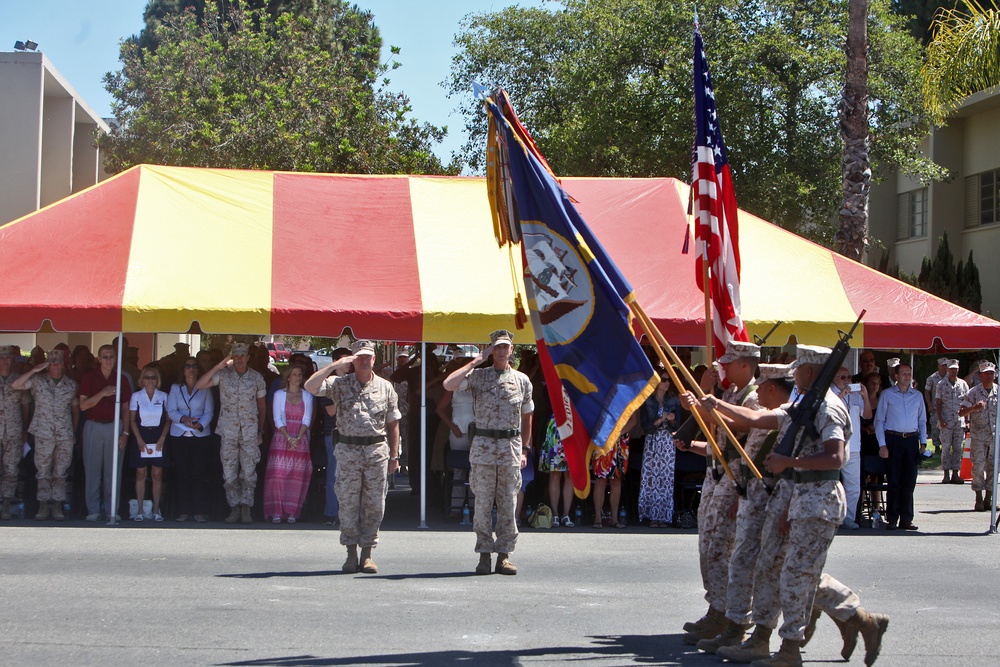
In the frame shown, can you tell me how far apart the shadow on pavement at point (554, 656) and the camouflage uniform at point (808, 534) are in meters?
0.65

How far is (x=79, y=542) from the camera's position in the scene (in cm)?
1112

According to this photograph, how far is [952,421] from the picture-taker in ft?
60.5

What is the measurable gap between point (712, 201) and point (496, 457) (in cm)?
305

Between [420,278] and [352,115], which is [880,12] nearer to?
[352,115]

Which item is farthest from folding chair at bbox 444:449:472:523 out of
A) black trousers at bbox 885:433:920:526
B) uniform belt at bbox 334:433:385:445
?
black trousers at bbox 885:433:920:526

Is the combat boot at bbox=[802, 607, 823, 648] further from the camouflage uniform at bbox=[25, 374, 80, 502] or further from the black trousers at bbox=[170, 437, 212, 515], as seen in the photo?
the camouflage uniform at bbox=[25, 374, 80, 502]

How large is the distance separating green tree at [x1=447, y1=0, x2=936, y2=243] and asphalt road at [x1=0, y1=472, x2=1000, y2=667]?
542 inches

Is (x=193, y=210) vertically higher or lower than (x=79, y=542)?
higher

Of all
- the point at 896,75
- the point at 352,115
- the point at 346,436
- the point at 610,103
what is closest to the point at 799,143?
the point at 896,75

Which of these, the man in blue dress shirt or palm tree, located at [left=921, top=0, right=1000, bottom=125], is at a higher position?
palm tree, located at [left=921, top=0, right=1000, bottom=125]

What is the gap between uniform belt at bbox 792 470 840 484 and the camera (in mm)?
6597

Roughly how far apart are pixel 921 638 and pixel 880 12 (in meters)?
20.3

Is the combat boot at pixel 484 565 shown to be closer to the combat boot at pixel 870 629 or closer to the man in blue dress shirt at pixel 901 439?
the combat boot at pixel 870 629

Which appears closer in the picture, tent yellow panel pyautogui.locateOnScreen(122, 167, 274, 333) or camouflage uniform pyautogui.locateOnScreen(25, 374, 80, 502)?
tent yellow panel pyautogui.locateOnScreen(122, 167, 274, 333)
